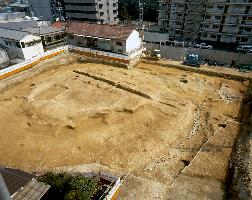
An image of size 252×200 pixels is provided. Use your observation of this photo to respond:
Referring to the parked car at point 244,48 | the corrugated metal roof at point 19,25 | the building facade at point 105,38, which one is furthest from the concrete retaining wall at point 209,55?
the corrugated metal roof at point 19,25

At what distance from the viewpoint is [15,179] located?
13625mm

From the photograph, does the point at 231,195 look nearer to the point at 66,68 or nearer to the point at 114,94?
the point at 114,94

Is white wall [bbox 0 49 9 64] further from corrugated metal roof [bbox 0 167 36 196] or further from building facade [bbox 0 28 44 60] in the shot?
corrugated metal roof [bbox 0 167 36 196]

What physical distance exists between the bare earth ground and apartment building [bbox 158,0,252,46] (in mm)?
17661

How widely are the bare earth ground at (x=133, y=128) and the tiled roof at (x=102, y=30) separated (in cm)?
825

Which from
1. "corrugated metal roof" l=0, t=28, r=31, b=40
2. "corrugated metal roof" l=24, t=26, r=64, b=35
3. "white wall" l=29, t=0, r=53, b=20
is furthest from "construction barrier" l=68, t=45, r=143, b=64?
"white wall" l=29, t=0, r=53, b=20

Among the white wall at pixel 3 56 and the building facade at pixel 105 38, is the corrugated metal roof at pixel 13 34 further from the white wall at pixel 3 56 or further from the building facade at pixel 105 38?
the building facade at pixel 105 38

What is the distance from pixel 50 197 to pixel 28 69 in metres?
29.2

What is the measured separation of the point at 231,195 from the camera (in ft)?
57.1

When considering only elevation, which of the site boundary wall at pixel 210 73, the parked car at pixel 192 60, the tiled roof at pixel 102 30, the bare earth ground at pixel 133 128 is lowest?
the bare earth ground at pixel 133 128

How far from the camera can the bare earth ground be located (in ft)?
65.2

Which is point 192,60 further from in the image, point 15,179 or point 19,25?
point 19,25

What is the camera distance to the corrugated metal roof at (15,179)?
13024 mm

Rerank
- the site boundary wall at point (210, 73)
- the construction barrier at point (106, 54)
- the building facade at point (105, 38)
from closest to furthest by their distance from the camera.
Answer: the site boundary wall at point (210, 73) < the construction barrier at point (106, 54) < the building facade at point (105, 38)
